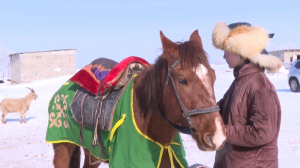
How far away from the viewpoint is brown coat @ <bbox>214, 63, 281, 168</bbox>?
1958 millimetres

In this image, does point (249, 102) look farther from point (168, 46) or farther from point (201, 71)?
point (168, 46)

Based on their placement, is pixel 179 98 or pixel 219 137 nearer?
pixel 219 137

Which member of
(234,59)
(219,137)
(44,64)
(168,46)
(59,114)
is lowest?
(44,64)

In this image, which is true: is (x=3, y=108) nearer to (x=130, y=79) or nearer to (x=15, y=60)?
(x=130, y=79)

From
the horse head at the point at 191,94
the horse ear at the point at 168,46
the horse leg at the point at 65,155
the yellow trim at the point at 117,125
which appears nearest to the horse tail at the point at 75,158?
the horse leg at the point at 65,155

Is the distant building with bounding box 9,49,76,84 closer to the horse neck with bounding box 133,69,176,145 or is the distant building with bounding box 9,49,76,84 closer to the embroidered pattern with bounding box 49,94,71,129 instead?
the embroidered pattern with bounding box 49,94,71,129

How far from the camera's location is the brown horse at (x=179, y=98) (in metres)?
2.03

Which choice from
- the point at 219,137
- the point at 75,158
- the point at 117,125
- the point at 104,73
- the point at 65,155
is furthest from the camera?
the point at 75,158

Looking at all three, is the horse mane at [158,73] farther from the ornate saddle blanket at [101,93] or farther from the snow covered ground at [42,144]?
the snow covered ground at [42,144]

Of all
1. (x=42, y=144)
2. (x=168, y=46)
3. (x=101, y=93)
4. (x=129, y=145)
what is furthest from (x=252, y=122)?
(x=42, y=144)

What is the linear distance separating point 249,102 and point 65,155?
2.46 metres

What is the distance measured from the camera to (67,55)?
26594mm

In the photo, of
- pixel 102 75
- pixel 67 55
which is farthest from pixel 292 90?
pixel 67 55

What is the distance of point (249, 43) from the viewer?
6.95 feet
